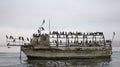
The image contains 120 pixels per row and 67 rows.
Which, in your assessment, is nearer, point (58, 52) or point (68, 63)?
point (68, 63)

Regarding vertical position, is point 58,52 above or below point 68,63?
above

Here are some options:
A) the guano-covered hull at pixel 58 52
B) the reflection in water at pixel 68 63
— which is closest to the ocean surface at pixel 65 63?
the reflection in water at pixel 68 63

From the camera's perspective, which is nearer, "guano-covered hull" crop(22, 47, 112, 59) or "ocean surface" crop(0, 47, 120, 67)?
"ocean surface" crop(0, 47, 120, 67)

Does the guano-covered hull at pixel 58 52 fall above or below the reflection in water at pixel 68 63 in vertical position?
above

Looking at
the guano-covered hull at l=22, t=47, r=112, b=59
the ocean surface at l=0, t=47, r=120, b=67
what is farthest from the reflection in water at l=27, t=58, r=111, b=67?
the guano-covered hull at l=22, t=47, r=112, b=59

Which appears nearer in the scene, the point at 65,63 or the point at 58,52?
the point at 65,63

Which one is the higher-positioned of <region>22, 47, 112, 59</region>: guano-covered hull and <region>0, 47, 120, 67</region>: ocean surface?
<region>22, 47, 112, 59</region>: guano-covered hull

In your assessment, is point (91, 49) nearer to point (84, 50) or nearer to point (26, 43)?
point (84, 50)

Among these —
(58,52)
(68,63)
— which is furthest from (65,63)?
(58,52)

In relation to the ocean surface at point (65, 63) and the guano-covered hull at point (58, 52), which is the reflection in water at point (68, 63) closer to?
the ocean surface at point (65, 63)

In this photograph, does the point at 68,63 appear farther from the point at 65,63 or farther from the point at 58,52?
the point at 58,52

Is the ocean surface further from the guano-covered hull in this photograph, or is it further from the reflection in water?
the guano-covered hull

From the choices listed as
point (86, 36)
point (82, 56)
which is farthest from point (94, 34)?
point (82, 56)

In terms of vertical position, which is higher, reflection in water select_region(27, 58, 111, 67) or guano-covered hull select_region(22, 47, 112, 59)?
guano-covered hull select_region(22, 47, 112, 59)
